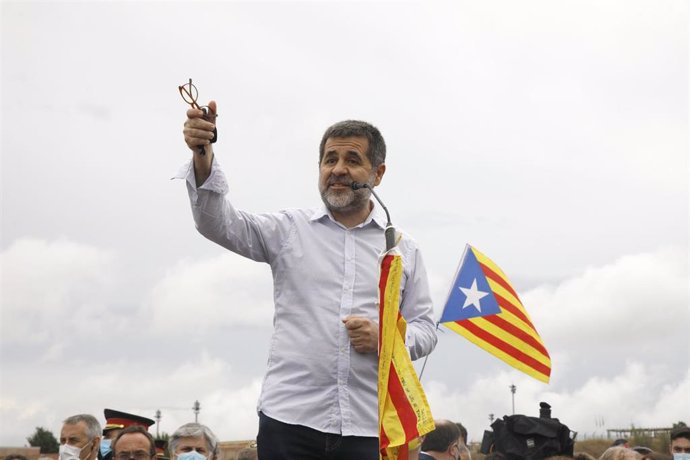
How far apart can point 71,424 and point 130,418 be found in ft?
3.60

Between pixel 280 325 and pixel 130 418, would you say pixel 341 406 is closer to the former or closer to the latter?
pixel 280 325

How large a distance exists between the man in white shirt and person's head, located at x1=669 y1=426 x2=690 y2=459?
5734 mm

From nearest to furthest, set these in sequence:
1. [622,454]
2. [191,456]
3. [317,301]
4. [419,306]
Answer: [317,301] < [419,306] < [191,456] < [622,454]

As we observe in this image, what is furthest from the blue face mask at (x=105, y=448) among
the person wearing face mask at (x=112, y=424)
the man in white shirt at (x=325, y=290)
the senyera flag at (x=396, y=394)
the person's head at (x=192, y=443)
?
the senyera flag at (x=396, y=394)

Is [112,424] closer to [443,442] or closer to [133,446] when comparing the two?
[133,446]

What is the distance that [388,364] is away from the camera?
3461mm

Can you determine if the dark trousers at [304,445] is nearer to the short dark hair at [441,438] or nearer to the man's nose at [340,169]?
the man's nose at [340,169]

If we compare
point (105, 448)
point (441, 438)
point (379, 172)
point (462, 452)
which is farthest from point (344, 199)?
point (105, 448)

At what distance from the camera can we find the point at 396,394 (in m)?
3.45

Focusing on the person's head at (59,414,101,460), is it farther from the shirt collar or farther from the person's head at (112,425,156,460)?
the shirt collar

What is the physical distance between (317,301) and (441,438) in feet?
15.5

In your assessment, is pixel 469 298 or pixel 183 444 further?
pixel 469 298

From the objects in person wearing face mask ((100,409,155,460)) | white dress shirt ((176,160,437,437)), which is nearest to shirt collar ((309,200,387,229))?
white dress shirt ((176,160,437,437))

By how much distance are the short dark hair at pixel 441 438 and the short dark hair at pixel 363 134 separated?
458 centimetres
